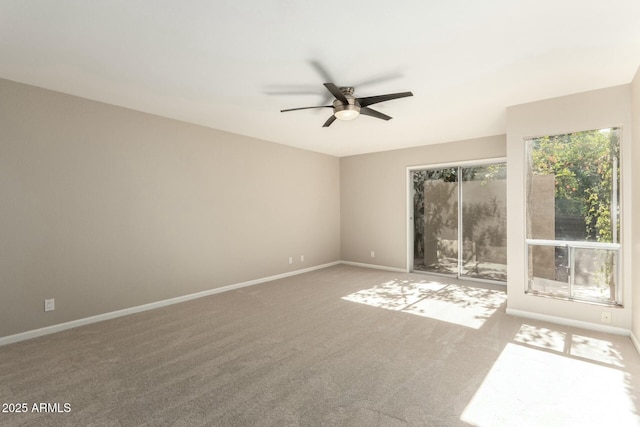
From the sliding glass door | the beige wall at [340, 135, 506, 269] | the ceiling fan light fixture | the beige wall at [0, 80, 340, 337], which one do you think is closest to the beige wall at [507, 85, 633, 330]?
the sliding glass door

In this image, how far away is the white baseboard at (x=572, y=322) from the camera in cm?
326

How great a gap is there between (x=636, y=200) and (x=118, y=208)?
565 centimetres

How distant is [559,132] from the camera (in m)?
3.60

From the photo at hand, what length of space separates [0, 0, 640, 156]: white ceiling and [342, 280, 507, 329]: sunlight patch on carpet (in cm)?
260

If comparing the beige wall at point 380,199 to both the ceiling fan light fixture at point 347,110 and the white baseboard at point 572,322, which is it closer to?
the white baseboard at point 572,322

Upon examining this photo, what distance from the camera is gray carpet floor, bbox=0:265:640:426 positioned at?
2037 millimetres

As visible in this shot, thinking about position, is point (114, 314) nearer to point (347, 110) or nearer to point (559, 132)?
point (347, 110)

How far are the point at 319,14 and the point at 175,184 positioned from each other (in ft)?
10.7

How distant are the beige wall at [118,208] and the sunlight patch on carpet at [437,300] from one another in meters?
2.11

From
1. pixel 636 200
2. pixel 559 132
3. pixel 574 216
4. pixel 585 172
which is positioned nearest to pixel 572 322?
pixel 574 216

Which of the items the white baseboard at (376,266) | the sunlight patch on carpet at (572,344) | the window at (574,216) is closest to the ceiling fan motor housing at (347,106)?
the window at (574,216)

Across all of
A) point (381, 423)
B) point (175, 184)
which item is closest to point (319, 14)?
point (381, 423)

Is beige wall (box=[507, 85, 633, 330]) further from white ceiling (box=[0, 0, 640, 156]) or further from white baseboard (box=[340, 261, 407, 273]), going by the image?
white baseboard (box=[340, 261, 407, 273])

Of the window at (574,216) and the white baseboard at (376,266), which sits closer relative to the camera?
the window at (574,216)
